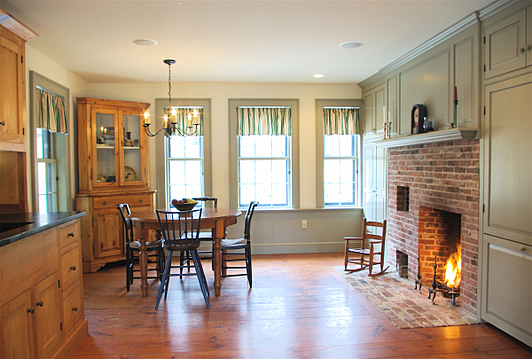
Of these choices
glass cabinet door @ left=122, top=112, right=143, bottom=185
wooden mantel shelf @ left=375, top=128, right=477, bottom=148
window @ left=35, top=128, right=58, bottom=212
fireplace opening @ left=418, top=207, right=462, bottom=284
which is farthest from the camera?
glass cabinet door @ left=122, top=112, right=143, bottom=185

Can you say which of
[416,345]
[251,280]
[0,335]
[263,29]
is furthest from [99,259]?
[416,345]

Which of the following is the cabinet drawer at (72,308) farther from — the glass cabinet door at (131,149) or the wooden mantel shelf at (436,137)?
the wooden mantel shelf at (436,137)

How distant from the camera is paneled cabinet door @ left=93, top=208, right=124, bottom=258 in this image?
4.87 meters

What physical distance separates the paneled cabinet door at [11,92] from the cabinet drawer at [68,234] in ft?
2.48

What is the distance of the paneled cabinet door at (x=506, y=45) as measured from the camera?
2676 millimetres

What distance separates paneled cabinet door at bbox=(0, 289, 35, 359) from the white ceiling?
6.87 feet

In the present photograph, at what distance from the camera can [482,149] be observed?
3096mm

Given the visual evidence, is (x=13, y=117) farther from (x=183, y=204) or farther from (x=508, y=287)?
(x=508, y=287)

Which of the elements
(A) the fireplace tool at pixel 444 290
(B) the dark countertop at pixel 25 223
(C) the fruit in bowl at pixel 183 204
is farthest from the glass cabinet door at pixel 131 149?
(A) the fireplace tool at pixel 444 290

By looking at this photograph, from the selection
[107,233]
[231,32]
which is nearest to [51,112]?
[107,233]

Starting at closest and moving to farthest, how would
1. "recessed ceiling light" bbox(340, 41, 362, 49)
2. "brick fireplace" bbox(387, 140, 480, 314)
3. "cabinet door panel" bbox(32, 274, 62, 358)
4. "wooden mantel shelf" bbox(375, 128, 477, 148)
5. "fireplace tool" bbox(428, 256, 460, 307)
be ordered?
"cabinet door panel" bbox(32, 274, 62, 358)
"wooden mantel shelf" bbox(375, 128, 477, 148)
"brick fireplace" bbox(387, 140, 480, 314)
"fireplace tool" bbox(428, 256, 460, 307)
"recessed ceiling light" bbox(340, 41, 362, 49)

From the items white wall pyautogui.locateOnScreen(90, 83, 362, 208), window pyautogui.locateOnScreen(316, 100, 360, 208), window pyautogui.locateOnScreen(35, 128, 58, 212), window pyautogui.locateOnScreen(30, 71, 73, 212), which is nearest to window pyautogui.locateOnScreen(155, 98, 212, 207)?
white wall pyautogui.locateOnScreen(90, 83, 362, 208)

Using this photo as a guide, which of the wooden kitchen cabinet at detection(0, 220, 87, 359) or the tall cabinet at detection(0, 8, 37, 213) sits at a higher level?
the tall cabinet at detection(0, 8, 37, 213)

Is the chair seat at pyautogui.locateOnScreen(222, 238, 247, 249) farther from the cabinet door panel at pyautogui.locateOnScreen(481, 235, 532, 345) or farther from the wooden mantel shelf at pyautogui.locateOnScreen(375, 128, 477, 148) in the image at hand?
the cabinet door panel at pyautogui.locateOnScreen(481, 235, 532, 345)
